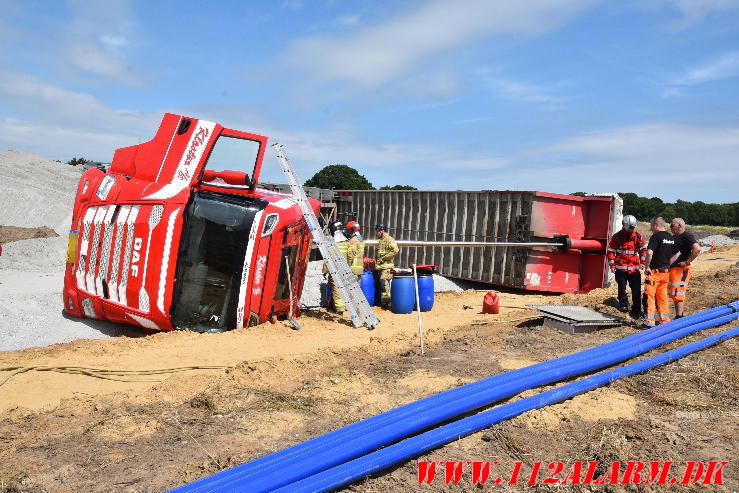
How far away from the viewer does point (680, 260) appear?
28.4ft

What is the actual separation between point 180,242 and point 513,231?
347 inches

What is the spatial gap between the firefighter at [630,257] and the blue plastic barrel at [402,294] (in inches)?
152

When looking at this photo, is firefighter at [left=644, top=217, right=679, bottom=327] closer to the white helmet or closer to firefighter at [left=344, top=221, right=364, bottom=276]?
the white helmet

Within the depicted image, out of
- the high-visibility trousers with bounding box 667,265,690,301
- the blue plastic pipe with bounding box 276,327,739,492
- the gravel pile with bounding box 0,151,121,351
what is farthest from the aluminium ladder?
the high-visibility trousers with bounding box 667,265,690,301

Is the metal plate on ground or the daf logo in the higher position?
the daf logo

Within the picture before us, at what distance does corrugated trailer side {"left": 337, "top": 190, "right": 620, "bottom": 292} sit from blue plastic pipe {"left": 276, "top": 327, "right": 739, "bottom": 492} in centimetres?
685

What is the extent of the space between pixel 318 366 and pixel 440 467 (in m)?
2.81

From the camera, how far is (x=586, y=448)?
4.16 metres

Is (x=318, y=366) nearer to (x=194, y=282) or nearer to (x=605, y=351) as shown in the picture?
(x=194, y=282)

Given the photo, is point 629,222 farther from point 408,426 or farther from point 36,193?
point 36,193

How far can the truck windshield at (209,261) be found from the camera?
24.4ft

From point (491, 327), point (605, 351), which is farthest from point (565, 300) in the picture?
point (605, 351)

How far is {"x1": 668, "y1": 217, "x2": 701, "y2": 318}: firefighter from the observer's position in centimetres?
852

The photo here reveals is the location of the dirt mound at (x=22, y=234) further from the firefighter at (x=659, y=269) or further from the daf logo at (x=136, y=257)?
the firefighter at (x=659, y=269)
